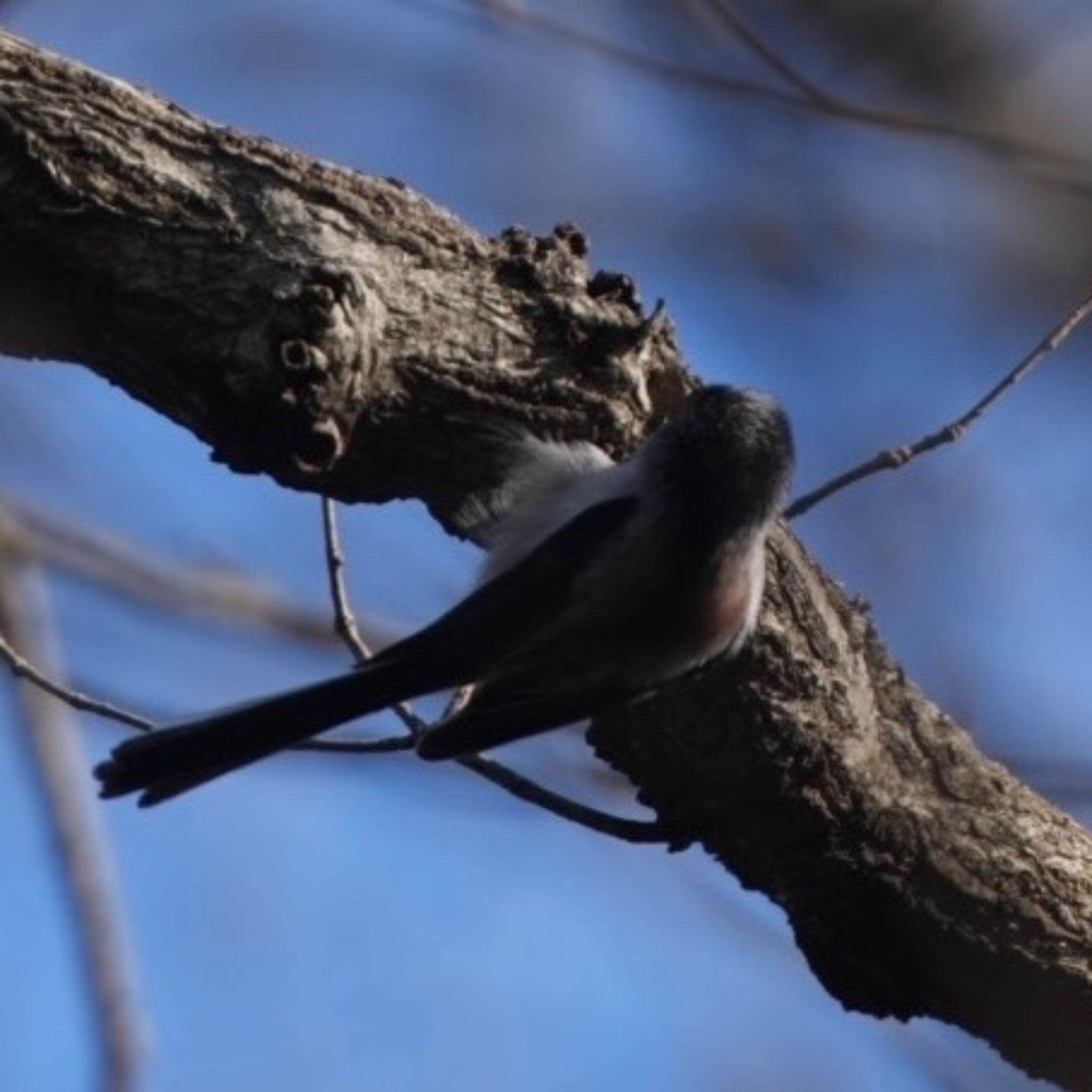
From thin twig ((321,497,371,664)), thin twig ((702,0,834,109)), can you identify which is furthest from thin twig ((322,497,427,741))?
thin twig ((702,0,834,109))

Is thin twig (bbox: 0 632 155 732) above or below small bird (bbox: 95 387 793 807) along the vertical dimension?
above

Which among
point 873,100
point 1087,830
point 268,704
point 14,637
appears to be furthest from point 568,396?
point 14,637

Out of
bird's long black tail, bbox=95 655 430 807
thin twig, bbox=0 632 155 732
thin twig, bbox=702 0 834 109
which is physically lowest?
bird's long black tail, bbox=95 655 430 807

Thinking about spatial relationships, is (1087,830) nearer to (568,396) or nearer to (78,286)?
(568,396)

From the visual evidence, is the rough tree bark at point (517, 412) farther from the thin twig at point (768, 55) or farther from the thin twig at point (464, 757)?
the thin twig at point (768, 55)

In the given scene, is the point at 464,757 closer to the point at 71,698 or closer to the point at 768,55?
the point at 71,698

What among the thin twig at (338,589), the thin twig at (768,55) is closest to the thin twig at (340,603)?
the thin twig at (338,589)

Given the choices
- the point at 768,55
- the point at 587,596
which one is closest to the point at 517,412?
the point at 587,596

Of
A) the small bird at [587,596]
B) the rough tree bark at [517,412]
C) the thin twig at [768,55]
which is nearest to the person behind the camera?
the rough tree bark at [517,412]

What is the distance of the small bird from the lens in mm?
2133

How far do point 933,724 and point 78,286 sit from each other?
1074 mm

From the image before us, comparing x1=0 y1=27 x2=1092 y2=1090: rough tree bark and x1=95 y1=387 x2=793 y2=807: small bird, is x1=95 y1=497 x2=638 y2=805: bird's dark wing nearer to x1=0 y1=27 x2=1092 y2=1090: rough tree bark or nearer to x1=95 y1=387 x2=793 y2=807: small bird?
x1=95 y1=387 x2=793 y2=807: small bird

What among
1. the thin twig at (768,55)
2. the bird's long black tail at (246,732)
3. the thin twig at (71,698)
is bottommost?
the bird's long black tail at (246,732)

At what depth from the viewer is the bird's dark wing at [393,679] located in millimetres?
2043
